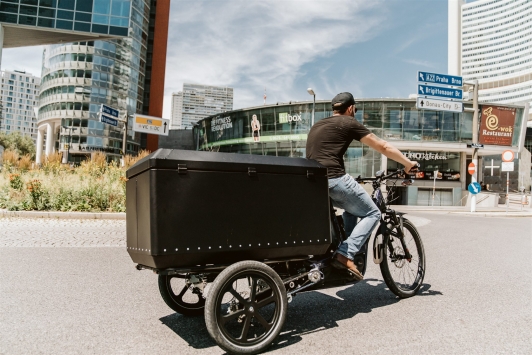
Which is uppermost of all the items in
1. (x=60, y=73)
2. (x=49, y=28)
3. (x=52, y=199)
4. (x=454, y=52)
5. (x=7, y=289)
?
(x=454, y=52)

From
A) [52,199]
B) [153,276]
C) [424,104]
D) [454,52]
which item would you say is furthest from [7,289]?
[454,52]

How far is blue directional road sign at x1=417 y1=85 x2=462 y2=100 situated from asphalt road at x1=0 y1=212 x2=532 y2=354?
18979mm

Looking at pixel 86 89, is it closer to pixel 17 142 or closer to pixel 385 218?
pixel 17 142

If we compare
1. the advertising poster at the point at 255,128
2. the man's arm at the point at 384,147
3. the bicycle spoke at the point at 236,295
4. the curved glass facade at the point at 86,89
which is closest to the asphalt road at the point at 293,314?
the bicycle spoke at the point at 236,295

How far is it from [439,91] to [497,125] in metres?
22.6

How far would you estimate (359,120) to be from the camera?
42500mm

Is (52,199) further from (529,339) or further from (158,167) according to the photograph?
(529,339)

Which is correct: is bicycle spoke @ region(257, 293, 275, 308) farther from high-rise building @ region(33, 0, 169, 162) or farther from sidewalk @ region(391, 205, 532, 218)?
high-rise building @ region(33, 0, 169, 162)

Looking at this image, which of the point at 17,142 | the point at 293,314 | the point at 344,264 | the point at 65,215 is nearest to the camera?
the point at 344,264

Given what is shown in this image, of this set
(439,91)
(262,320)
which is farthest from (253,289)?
(439,91)

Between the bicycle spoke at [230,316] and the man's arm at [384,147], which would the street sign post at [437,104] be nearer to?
the man's arm at [384,147]

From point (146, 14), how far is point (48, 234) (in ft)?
239

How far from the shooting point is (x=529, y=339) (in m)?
3.02

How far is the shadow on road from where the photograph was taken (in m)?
2.97
